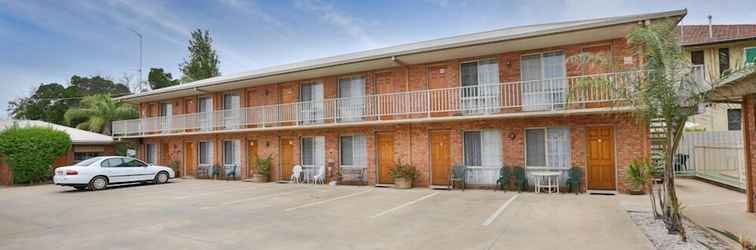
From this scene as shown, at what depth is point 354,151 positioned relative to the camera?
15.0m

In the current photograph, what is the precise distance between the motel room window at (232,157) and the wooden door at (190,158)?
2.23 metres

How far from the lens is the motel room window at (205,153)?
1916cm

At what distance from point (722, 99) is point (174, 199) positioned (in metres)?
13.8

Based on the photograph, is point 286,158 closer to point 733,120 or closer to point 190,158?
point 190,158

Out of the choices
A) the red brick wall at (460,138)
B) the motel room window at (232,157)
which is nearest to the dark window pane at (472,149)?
the red brick wall at (460,138)

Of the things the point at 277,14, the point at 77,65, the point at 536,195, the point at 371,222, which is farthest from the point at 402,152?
the point at 77,65

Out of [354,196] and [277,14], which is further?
[277,14]

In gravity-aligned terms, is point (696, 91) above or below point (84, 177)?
above

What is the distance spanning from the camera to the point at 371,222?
7.80 meters

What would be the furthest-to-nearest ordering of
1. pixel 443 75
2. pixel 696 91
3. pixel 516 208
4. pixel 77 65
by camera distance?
→ pixel 77 65, pixel 443 75, pixel 516 208, pixel 696 91

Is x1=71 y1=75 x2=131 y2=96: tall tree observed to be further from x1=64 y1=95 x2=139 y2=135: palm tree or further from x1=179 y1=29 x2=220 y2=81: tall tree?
x1=64 y1=95 x2=139 y2=135: palm tree

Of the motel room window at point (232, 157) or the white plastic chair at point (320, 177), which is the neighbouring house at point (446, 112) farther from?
the white plastic chair at point (320, 177)

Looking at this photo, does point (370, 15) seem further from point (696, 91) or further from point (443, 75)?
point (696, 91)

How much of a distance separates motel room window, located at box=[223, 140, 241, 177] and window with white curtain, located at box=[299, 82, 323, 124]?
4.34 m
